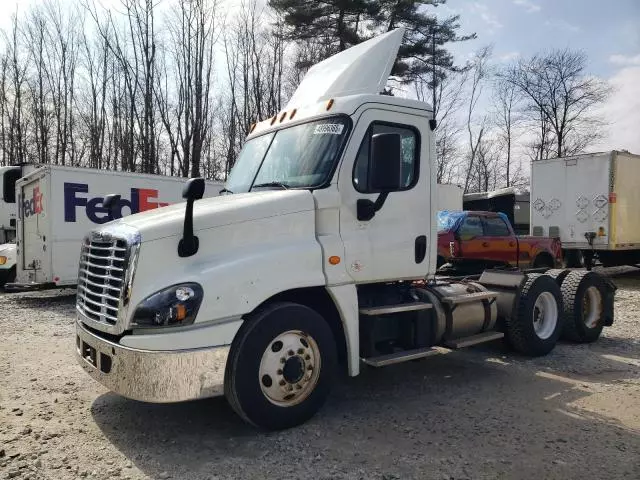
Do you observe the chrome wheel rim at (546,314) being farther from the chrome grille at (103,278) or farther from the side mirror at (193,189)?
the chrome grille at (103,278)

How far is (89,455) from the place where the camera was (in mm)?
3756

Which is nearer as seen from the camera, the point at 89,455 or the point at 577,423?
the point at 89,455

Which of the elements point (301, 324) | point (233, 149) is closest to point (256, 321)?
point (301, 324)

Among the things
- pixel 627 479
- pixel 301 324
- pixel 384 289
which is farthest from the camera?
pixel 384 289

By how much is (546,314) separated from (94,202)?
30.9ft

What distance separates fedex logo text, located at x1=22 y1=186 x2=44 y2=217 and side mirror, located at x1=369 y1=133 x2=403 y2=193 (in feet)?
30.2

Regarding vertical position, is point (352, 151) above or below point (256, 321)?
above

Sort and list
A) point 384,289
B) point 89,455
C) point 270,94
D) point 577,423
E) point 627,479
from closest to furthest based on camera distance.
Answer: point 627,479 < point 89,455 < point 577,423 < point 384,289 < point 270,94

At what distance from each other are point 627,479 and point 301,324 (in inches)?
98.1

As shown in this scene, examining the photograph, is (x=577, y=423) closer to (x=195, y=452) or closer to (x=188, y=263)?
(x=195, y=452)

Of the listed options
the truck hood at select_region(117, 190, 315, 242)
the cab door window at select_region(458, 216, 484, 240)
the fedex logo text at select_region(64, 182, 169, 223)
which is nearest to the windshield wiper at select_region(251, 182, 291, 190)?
the truck hood at select_region(117, 190, 315, 242)

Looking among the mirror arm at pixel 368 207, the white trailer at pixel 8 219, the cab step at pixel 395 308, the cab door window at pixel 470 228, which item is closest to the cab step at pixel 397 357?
the cab step at pixel 395 308

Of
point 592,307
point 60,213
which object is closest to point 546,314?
point 592,307

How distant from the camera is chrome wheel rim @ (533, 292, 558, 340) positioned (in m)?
6.84
